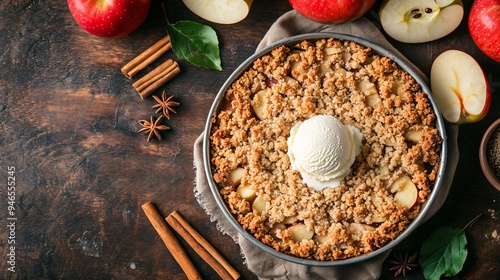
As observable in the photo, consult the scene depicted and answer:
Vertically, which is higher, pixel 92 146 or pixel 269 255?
pixel 92 146

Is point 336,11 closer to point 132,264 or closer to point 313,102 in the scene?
point 313,102

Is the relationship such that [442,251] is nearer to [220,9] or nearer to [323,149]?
[323,149]

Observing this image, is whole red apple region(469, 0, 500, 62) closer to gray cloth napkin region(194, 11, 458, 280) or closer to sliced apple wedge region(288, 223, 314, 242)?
gray cloth napkin region(194, 11, 458, 280)

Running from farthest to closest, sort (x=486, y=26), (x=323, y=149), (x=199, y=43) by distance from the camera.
A: (x=199, y=43)
(x=486, y=26)
(x=323, y=149)

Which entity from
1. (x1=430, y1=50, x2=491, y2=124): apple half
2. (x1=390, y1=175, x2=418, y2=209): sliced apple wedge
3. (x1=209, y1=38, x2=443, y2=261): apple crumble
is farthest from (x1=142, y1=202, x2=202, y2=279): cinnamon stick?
(x1=430, y1=50, x2=491, y2=124): apple half

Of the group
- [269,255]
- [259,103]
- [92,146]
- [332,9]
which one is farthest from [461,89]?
[92,146]

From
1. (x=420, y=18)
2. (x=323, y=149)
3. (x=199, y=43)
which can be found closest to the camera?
(x=323, y=149)
